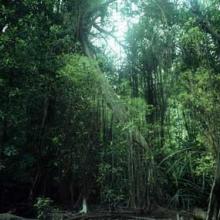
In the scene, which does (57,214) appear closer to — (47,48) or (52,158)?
(52,158)

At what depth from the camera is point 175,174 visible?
7734 mm

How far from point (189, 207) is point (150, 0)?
435 centimetres

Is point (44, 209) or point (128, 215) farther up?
point (44, 209)

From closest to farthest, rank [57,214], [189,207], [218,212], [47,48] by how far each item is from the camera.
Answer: [218,212] → [57,214] → [189,207] → [47,48]

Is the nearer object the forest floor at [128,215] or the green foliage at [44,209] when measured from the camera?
the forest floor at [128,215]

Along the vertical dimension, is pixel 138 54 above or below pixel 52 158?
above

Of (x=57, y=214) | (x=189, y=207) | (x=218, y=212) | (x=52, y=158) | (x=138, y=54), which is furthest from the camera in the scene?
(x=138, y=54)

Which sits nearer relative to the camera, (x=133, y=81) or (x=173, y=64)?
(x=173, y=64)

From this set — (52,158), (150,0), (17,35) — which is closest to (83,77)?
(17,35)

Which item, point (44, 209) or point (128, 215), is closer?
point (128, 215)

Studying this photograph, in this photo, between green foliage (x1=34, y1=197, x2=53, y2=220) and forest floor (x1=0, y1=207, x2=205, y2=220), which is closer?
forest floor (x1=0, y1=207, x2=205, y2=220)

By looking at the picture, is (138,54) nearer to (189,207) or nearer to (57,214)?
(189,207)

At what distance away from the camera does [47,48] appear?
8117mm

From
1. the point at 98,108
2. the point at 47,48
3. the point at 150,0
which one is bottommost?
the point at 98,108
